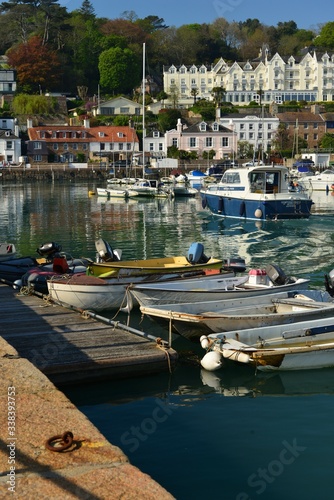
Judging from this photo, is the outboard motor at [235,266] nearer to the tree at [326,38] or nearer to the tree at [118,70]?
the tree at [118,70]

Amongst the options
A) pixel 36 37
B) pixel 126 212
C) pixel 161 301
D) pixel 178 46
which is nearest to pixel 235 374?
pixel 161 301

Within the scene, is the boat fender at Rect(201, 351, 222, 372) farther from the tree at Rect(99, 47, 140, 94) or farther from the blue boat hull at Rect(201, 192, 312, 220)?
the tree at Rect(99, 47, 140, 94)

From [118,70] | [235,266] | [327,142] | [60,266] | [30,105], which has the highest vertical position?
[118,70]

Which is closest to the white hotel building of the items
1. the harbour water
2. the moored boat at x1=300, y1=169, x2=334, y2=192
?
the moored boat at x1=300, y1=169, x2=334, y2=192

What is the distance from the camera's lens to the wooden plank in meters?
11.9

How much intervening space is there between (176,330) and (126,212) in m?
37.2

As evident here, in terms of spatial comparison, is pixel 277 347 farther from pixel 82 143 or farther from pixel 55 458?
pixel 82 143

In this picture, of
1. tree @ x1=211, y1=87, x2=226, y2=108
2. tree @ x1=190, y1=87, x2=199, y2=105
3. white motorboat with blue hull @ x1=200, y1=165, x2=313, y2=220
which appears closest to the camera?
white motorboat with blue hull @ x1=200, y1=165, x2=313, y2=220

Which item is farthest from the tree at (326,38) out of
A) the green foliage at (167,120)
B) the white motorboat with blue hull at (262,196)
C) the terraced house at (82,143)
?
the white motorboat with blue hull at (262,196)

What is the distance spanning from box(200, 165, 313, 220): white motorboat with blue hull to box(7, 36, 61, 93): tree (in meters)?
89.7

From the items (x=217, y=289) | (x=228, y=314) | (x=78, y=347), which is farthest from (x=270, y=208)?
(x=78, y=347)

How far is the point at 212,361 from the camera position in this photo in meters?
12.8

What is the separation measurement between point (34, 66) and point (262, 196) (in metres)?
94.4

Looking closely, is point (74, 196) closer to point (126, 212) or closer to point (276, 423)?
point (126, 212)
